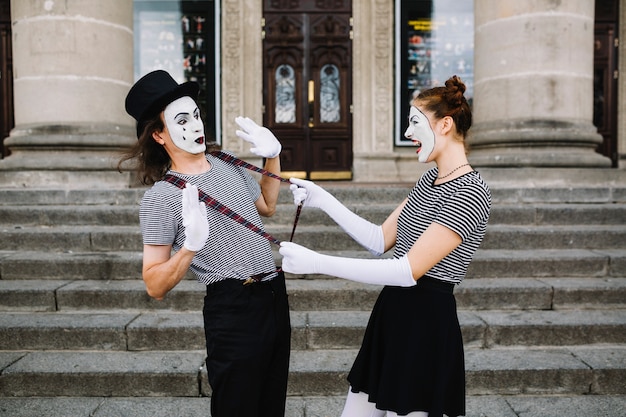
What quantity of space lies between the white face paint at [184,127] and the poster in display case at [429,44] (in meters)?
8.56

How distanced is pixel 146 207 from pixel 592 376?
3426 millimetres

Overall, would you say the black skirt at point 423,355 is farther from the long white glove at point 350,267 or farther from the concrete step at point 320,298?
the concrete step at point 320,298

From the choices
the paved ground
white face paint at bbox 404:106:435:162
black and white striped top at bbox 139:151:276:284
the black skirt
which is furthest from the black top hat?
the paved ground

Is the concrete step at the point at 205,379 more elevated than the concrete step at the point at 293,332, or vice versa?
the concrete step at the point at 293,332

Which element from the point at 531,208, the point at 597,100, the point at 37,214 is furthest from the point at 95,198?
the point at 597,100

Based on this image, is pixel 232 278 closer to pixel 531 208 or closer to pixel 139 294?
pixel 139 294

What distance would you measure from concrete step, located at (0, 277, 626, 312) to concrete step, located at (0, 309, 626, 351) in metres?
0.25

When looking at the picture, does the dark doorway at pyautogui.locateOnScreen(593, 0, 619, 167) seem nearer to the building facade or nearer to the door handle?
the building facade

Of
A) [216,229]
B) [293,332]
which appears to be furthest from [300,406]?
[216,229]

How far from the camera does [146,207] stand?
2.20 metres

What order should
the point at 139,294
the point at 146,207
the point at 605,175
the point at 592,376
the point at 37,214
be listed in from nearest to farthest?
the point at 146,207
the point at 592,376
the point at 139,294
the point at 37,214
the point at 605,175

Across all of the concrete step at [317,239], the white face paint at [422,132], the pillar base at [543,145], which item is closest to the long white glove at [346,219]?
the white face paint at [422,132]

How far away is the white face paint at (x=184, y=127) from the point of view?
232cm

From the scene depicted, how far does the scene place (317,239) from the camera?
5660mm
